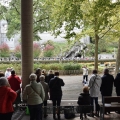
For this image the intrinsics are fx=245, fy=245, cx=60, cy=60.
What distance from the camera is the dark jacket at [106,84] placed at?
26.2 ft

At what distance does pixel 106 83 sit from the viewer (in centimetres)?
802

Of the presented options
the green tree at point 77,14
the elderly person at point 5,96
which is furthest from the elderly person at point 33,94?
the green tree at point 77,14

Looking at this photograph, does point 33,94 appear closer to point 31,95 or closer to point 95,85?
point 31,95

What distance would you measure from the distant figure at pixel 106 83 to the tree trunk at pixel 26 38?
2.57 metres

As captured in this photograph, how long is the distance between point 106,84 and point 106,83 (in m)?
0.04

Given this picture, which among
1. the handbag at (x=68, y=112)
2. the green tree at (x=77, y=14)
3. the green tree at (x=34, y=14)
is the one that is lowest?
the handbag at (x=68, y=112)

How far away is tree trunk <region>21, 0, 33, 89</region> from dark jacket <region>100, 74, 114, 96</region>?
8.44ft

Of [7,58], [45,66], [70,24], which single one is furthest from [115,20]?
[7,58]

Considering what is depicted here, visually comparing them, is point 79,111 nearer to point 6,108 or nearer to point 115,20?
point 6,108

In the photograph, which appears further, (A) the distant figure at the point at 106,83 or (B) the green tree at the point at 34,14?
(B) the green tree at the point at 34,14

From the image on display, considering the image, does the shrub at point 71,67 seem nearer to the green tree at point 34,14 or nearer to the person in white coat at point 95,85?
the green tree at point 34,14

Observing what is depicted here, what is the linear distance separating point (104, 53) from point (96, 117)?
28.0 metres

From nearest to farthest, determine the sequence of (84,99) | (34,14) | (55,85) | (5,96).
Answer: (5,96)
(84,99)
(55,85)
(34,14)

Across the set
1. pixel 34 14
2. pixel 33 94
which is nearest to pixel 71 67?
pixel 34 14
